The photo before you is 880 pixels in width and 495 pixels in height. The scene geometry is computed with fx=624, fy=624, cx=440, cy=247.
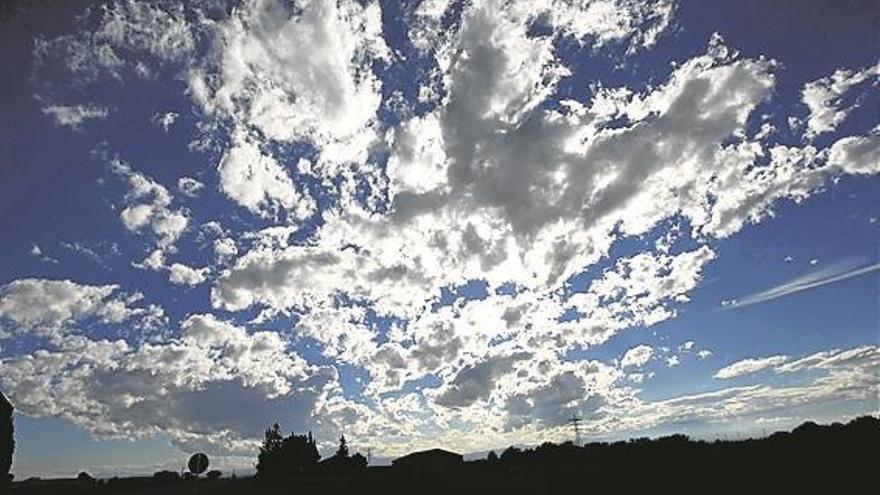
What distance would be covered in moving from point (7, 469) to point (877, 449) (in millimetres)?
79796

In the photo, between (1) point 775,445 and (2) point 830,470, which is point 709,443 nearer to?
(1) point 775,445

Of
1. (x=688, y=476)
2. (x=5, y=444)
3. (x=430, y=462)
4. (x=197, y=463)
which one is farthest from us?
(x=430, y=462)

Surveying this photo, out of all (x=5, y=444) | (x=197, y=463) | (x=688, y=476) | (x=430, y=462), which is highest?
(x=5, y=444)

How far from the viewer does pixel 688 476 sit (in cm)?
5997

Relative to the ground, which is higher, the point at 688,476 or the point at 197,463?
the point at 197,463

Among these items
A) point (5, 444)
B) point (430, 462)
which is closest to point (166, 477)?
point (430, 462)

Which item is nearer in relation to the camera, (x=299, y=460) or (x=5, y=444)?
(x=5, y=444)

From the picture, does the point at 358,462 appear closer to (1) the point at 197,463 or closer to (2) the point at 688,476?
(2) the point at 688,476

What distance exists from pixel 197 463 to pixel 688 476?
170 ft

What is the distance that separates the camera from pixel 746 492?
48.4 meters

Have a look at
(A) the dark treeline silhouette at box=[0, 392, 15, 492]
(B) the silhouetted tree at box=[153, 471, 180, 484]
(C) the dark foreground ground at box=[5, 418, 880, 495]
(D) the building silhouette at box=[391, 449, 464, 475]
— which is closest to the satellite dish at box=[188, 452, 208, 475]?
(C) the dark foreground ground at box=[5, 418, 880, 495]

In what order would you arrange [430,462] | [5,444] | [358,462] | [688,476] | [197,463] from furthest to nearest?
[358,462]
[430,462]
[688,476]
[5,444]
[197,463]

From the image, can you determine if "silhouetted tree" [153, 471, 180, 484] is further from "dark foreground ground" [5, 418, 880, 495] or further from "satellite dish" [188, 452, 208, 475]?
"satellite dish" [188, 452, 208, 475]

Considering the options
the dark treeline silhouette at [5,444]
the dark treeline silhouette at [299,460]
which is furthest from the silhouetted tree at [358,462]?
the dark treeline silhouette at [5,444]
